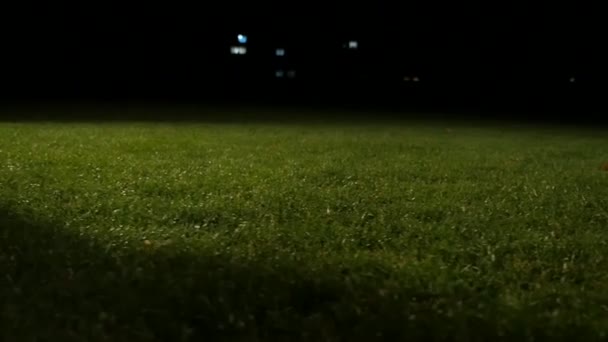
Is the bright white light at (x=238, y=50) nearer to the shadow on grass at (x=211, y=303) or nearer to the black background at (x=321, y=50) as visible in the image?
the black background at (x=321, y=50)

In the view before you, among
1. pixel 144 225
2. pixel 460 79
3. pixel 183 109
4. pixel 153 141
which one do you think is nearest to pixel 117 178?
pixel 144 225

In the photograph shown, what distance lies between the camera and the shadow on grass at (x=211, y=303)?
4691 millimetres

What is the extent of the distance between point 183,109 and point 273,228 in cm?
2192

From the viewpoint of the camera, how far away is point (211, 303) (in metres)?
5.04

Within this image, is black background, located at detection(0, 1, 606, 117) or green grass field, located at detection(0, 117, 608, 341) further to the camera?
black background, located at detection(0, 1, 606, 117)

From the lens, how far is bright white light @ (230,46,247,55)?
41.7 meters

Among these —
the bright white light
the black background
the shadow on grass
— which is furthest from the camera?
the bright white light

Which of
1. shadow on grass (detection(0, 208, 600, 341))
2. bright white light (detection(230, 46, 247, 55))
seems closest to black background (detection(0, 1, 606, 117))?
bright white light (detection(230, 46, 247, 55))

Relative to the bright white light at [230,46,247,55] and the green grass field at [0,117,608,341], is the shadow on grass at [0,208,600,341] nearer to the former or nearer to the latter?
the green grass field at [0,117,608,341]

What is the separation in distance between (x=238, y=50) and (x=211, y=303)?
124ft

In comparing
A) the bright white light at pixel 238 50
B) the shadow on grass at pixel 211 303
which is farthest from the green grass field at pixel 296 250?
the bright white light at pixel 238 50

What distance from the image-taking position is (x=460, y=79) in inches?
1590

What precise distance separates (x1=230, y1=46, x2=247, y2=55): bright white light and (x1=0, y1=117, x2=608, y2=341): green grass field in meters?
30.8

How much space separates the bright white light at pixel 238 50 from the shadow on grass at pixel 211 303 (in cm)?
3629
